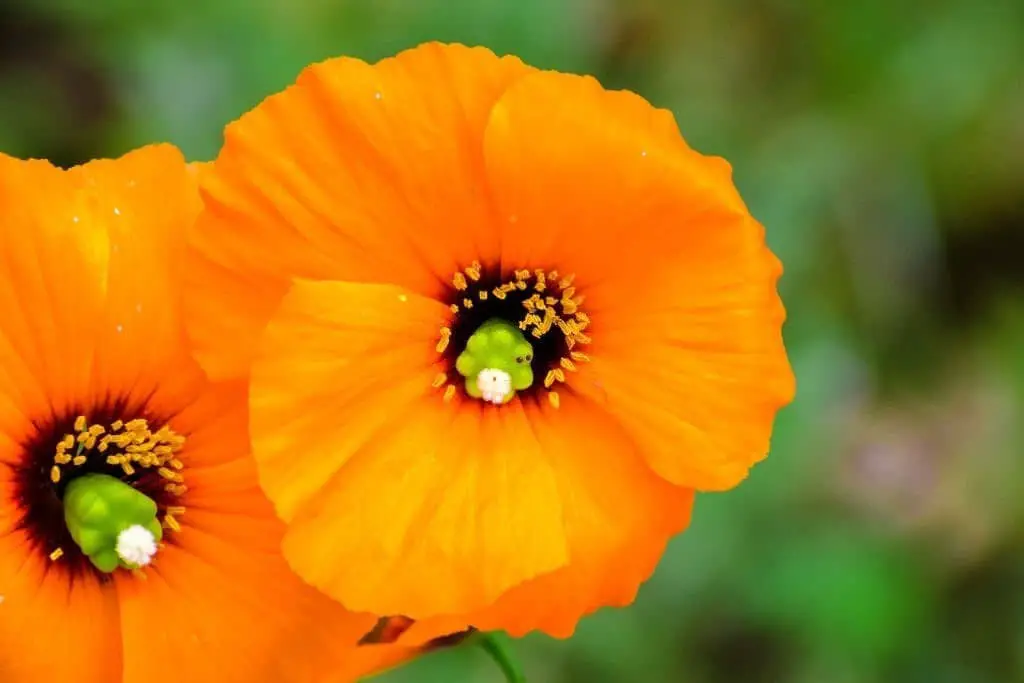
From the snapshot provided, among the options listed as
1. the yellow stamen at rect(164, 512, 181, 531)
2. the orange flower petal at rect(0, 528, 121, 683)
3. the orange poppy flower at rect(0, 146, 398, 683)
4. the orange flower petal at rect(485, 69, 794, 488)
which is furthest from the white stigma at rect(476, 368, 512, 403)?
the orange flower petal at rect(0, 528, 121, 683)

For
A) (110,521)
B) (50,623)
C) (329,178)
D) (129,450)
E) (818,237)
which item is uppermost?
(818,237)

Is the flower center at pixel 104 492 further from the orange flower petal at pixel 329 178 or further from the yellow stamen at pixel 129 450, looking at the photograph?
the orange flower petal at pixel 329 178

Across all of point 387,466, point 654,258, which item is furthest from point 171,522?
point 654,258

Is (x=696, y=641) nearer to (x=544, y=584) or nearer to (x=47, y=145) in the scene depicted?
(x=544, y=584)

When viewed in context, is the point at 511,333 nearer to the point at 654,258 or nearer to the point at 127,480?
the point at 654,258

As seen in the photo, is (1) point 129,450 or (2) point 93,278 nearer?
(2) point 93,278

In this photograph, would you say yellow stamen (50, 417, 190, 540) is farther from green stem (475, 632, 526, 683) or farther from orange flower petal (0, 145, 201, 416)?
green stem (475, 632, 526, 683)
